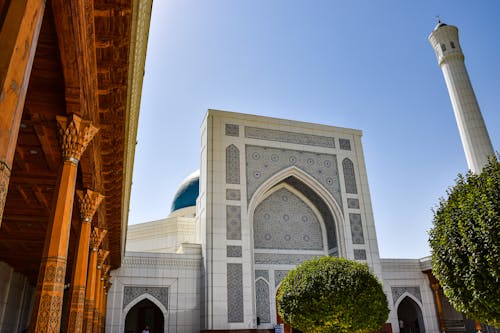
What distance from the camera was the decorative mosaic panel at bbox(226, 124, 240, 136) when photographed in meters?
13.5

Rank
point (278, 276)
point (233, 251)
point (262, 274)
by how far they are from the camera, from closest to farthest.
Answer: point (233, 251), point (262, 274), point (278, 276)

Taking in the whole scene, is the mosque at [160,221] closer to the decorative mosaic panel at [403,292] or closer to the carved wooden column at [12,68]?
the decorative mosaic panel at [403,292]

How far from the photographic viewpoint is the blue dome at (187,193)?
64.5 feet

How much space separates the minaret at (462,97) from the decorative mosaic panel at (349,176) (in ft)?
12.3

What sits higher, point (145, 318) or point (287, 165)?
point (287, 165)

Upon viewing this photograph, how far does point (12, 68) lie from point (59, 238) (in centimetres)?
225

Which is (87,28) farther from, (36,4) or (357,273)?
(357,273)

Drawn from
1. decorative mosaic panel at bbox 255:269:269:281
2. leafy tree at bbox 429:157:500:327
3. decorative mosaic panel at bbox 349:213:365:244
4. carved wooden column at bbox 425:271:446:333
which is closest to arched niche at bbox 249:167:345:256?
decorative mosaic panel at bbox 349:213:365:244

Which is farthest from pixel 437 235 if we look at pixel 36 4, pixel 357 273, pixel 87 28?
pixel 36 4

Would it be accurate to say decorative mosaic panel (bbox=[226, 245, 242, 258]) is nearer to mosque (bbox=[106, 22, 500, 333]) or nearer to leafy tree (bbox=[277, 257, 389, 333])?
mosque (bbox=[106, 22, 500, 333])

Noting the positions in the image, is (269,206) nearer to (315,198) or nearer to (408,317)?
(315,198)

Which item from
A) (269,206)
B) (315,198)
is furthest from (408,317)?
(269,206)

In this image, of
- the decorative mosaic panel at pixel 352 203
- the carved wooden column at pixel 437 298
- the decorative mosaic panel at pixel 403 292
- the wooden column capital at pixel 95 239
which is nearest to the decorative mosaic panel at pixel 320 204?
the decorative mosaic panel at pixel 352 203

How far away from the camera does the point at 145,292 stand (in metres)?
12.0
